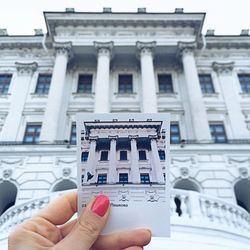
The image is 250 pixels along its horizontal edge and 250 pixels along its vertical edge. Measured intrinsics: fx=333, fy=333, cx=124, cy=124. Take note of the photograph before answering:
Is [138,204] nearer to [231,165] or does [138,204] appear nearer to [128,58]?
[231,165]

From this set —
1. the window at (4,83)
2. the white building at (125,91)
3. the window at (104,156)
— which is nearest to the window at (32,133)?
the white building at (125,91)

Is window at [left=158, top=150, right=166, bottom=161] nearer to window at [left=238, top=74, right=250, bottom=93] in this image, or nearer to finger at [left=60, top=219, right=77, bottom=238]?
finger at [left=60, top=219, right=77, bottom=238]

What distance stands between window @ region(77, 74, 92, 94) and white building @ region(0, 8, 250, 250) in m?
0.07

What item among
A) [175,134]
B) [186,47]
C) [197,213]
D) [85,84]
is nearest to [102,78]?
[85,84]

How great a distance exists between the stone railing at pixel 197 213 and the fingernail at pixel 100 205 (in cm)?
508

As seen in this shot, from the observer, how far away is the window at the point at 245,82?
20.9 metres

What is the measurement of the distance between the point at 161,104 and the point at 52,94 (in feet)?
21.2

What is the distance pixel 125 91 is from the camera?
69.4ft

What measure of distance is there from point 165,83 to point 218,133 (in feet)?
17.4

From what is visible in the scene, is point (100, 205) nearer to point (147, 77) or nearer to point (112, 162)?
point (112, 162)

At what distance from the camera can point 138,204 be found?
105 inches

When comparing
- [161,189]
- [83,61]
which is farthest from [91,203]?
[83,61]

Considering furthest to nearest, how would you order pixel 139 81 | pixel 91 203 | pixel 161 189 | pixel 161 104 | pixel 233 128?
pixel 139 81, pixel 161 104, pixel 233 128, pixel 161 189, pixel 91 203

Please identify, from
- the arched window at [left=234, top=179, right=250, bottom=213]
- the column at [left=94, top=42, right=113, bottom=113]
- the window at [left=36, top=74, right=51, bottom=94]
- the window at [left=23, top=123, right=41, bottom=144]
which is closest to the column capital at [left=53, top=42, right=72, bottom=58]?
the column at [left=94, top=42, right=113, bottom=113]
